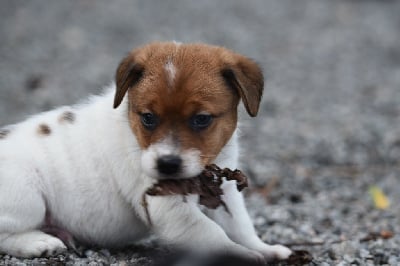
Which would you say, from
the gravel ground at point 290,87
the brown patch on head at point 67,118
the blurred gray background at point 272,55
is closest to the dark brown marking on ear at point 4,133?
the brown patch on head at point 67,118

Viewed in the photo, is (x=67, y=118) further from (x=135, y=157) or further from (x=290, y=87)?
(x=290, y=87)

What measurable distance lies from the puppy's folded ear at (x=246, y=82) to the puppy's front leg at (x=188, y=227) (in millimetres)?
961

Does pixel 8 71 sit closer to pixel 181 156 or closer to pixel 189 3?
pixel 189 3

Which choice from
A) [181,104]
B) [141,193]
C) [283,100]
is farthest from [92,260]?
[283,100]

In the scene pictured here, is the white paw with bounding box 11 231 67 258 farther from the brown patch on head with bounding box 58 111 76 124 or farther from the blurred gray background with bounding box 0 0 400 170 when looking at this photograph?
the blurred gray background with bounding box 0 0 400 170

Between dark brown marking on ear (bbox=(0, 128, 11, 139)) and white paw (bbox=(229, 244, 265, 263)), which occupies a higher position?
dark brown marking on ear (bbox=(0, 128, 11, 139))

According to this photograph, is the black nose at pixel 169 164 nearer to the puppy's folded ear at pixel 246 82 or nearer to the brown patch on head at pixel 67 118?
the puppy's folded ear at pixel 246 82

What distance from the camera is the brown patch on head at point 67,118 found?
258 inches

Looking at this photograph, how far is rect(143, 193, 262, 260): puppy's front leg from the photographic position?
5.80m

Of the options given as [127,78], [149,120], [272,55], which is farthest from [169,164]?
[272,55]

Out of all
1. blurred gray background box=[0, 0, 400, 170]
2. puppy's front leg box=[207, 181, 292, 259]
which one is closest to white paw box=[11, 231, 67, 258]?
puppy's front leg box=[207, 181, 292, 259]

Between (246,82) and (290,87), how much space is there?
1040 cm

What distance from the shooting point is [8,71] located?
1535 cm

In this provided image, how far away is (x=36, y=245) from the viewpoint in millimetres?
5895
